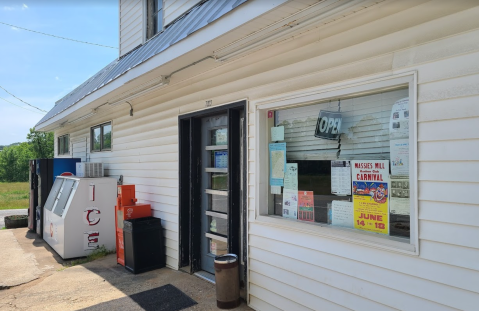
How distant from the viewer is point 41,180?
8367 millimetres

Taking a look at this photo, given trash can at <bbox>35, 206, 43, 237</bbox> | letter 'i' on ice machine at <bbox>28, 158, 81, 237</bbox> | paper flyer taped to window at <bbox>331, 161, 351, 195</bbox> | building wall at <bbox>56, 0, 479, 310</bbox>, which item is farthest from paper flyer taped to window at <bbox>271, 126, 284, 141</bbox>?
trash can at <bbox>35, 206, 43, 237</bbox>

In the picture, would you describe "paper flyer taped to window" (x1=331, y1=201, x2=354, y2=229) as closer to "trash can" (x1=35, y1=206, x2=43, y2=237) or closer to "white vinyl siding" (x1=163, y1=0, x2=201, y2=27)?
"white vinyl siding" (x1=163, y1=0, x2=201, y2=27)

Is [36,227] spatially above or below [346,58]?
below

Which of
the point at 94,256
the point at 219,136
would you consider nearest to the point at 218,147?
the point at 219,136

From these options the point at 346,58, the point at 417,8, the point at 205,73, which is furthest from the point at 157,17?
the point at 417,8

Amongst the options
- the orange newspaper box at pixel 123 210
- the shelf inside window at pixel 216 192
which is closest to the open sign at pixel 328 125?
the shelf inside window at pixel 216 192

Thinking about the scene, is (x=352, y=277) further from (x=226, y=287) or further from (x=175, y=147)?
(x=175, y=147)

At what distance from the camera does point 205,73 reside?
4.69m

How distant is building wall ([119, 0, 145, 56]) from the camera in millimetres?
7195

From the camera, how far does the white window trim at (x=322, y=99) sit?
245 cm

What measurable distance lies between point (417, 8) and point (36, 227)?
9.73m

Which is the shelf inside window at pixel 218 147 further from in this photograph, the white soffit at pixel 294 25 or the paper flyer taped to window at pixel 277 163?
the white soffit at pixel 294 25

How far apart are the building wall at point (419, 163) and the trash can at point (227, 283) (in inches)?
7.7

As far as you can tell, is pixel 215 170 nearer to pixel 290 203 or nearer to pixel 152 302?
pixel 290 203
